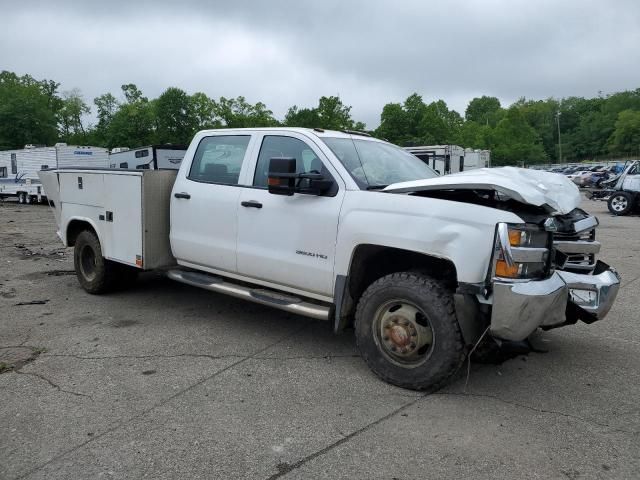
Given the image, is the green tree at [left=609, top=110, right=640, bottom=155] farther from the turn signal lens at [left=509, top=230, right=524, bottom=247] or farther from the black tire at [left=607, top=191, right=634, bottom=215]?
the turn signal lens at [left=509, top=230, right=524, bottom=247]

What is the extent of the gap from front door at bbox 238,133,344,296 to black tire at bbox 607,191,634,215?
18.3 metres

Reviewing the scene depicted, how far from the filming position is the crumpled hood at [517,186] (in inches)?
145

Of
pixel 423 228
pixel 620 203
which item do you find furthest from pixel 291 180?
pixel 620 203

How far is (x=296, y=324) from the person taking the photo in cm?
568

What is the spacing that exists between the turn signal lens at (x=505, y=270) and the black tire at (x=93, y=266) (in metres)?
4.77

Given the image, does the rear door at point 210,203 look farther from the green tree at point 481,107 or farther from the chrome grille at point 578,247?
the green tree at point 481,107

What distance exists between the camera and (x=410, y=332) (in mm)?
3963

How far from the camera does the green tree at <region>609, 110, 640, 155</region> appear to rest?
91.3 metres

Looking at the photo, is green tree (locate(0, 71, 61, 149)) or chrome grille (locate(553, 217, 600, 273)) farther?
green tree (locate(0, 71, 61, 149))

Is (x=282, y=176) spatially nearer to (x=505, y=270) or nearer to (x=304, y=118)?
(x=505, y=270)

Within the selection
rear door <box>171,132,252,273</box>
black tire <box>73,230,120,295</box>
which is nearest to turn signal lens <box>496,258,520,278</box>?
rear door <box>171,132,252,273</box>

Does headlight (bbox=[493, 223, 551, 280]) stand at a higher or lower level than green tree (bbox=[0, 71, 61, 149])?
lower

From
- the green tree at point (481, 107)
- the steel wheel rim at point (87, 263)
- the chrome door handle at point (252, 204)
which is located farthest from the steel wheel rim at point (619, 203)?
the green tree at point (481, 107)

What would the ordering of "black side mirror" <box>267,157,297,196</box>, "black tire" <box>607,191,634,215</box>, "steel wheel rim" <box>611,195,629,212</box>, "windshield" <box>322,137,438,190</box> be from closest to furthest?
"black side mirror" <box>267,157,297,196</box> < "windshield" <box>322,137,438,190</box> < "black tire" <box>607,191,634,215</box> < "steel wheel rim" <box>611,195,629,212</box>
